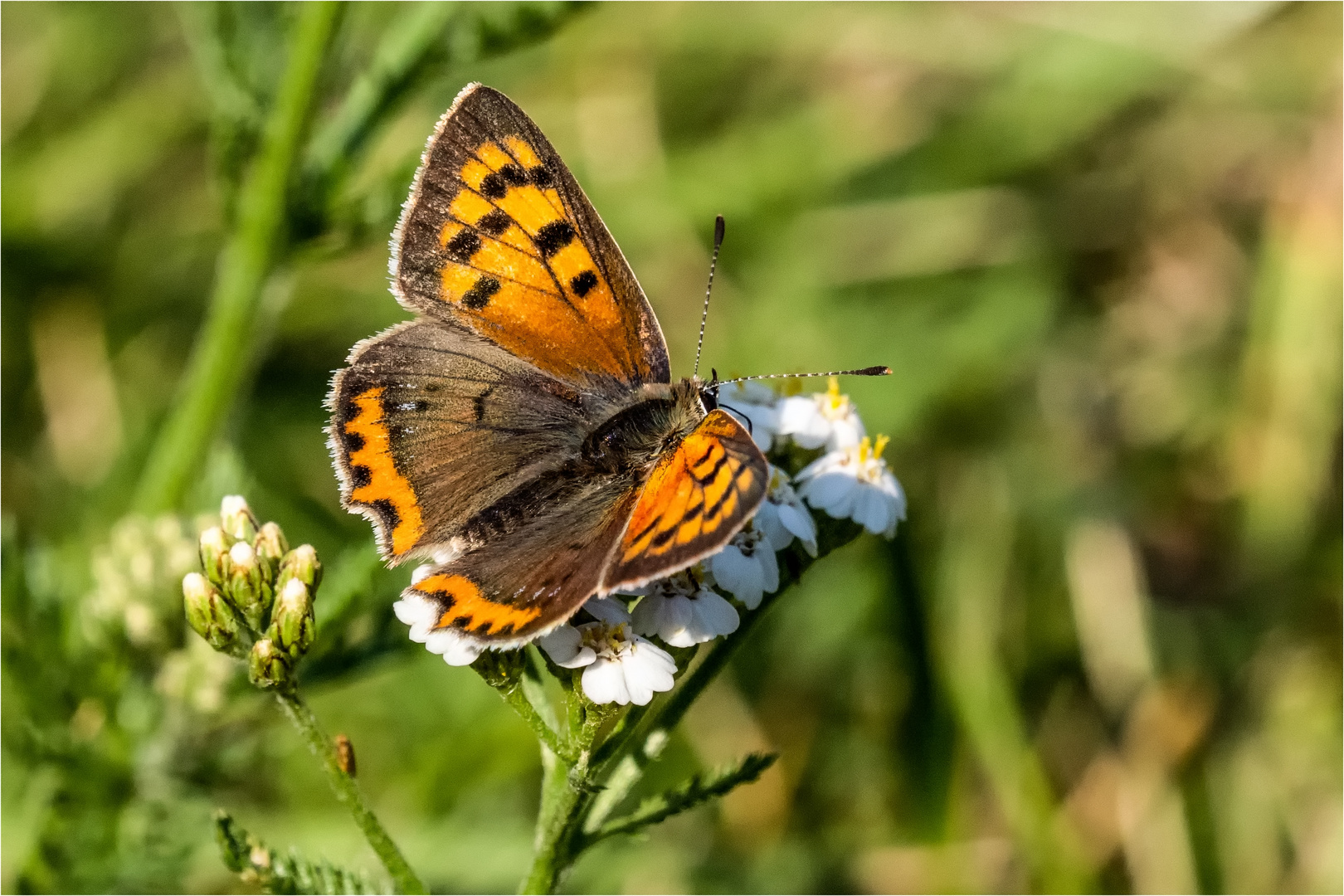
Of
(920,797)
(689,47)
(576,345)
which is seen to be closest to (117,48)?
(689,47)

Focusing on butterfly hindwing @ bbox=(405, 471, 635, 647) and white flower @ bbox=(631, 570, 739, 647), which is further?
white flower @ bbox=(631, 570, 739, 647)

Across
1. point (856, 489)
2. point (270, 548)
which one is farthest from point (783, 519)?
point (270, 548)

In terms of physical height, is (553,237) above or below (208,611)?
above

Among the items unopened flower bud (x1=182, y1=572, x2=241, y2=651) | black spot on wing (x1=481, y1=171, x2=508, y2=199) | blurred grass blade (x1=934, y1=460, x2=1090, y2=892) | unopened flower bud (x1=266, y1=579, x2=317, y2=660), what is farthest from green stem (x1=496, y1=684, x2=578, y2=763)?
blurred grass blade (x1=934, y1=460, x2=1090, y2=892)

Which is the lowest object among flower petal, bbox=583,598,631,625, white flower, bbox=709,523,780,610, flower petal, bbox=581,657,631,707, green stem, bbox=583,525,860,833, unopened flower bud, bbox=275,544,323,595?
green stem, bbox=583,525,860,833

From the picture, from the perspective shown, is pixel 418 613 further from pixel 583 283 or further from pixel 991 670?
pixel 991 670

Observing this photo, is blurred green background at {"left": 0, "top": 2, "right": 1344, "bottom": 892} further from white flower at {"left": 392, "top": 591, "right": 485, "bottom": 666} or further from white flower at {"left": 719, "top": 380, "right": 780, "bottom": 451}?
white flower at {"left": 719, "top": 380, "right": 780, "bottom": 451}
